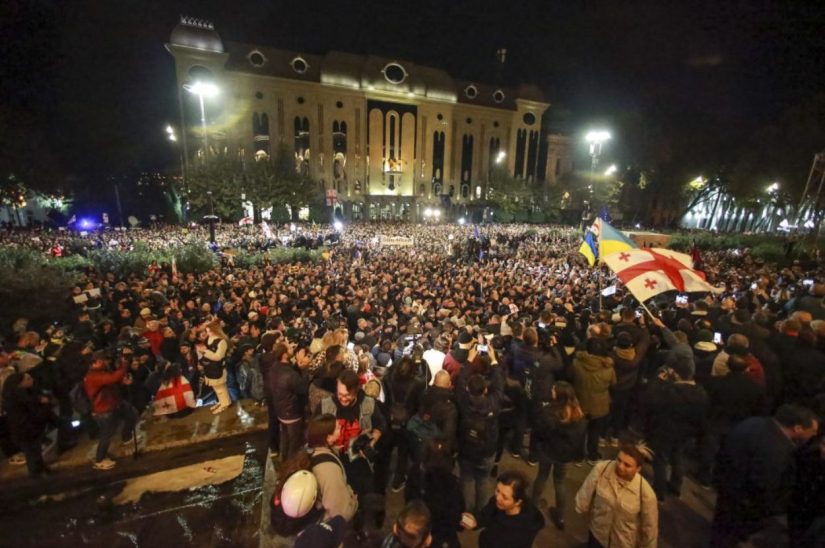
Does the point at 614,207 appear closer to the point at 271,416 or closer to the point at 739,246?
the point at 739,246

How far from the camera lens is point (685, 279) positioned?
22.7 feet

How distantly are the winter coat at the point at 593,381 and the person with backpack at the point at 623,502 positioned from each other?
58.3 inches

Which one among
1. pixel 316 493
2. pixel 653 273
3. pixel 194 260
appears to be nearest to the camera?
pixel 316 493

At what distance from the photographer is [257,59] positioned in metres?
45.0

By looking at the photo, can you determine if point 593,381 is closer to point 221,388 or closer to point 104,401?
point 221,388

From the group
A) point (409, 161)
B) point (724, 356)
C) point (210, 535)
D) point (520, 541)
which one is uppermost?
point (409, 161)

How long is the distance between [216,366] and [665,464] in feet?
18.5

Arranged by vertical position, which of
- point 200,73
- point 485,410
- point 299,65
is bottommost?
point 485,410

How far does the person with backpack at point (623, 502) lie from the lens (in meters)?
2.80

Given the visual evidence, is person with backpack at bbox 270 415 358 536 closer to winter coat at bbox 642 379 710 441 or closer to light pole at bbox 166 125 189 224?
winter coat at bbox 642 379 710 441

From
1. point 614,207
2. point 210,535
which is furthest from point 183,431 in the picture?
point 614,207

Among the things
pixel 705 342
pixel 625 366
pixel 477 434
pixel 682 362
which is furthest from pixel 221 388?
pixel 705 342

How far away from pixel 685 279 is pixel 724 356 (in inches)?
102

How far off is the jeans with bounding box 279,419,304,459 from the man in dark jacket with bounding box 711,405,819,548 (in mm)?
4105
